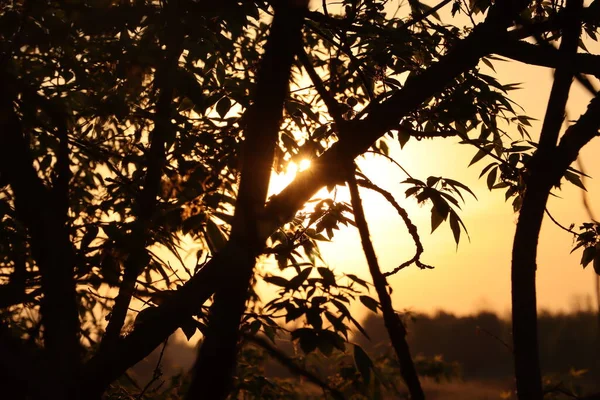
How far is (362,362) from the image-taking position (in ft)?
8.29

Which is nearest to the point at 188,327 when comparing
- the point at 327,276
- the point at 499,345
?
the point at 327,276

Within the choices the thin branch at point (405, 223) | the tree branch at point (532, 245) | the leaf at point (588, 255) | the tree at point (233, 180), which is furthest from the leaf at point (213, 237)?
the leaf at point (588, 255)

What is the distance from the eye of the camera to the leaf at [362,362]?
2.52 meters

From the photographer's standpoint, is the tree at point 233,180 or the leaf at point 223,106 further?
the leaf at point 223,106

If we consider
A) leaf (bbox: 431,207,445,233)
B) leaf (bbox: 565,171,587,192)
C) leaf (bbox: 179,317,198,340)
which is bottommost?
leaf (bbox: 179,317,198,340)

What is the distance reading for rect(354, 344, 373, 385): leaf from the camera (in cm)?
252

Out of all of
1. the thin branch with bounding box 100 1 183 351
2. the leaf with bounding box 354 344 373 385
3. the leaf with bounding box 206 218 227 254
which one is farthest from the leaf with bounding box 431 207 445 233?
the thin branch with bounding box 100 1 183 351

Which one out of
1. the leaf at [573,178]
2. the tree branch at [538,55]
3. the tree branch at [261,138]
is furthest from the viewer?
the leaf at [573,178]

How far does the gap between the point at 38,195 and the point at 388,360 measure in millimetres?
5912

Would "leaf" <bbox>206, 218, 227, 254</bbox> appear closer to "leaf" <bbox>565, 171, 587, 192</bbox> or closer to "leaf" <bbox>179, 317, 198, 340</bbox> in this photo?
"leaf" <bbox>179, 317, 198, 340</bbox>

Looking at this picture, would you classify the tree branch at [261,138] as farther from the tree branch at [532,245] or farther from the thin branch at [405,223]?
the tree branch at [532,245]

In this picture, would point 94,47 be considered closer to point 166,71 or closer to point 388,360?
point 166,71

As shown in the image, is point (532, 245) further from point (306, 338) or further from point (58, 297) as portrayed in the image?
point (58, 297)

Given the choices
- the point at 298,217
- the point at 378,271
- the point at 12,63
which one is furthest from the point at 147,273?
the point at 378,271
